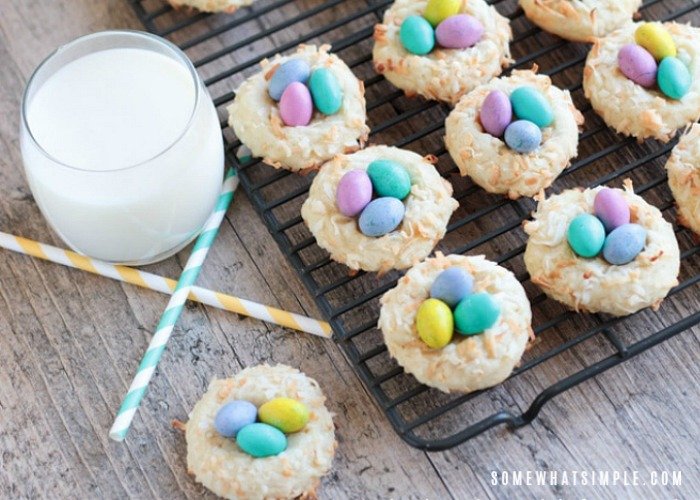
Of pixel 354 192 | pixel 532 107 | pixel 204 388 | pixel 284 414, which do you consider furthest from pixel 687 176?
pixel 204 388

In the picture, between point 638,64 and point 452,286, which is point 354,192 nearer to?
point 452,286

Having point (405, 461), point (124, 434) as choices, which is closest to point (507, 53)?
point (405, 461)

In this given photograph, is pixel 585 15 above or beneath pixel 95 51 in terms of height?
beneath

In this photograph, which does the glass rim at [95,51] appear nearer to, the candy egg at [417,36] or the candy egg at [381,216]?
the candy egg at [381,216]

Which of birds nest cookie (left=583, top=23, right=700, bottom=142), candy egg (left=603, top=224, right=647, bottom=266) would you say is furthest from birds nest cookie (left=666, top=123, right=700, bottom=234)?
candy egg (left=603, top=224, right=647, bottom=266)

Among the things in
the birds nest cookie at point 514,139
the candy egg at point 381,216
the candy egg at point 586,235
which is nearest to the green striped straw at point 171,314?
the candy egg at point 381,216

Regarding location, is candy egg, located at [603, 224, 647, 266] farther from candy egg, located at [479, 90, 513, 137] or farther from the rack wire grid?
candy egg, located at [479, 90, 513, 137]
